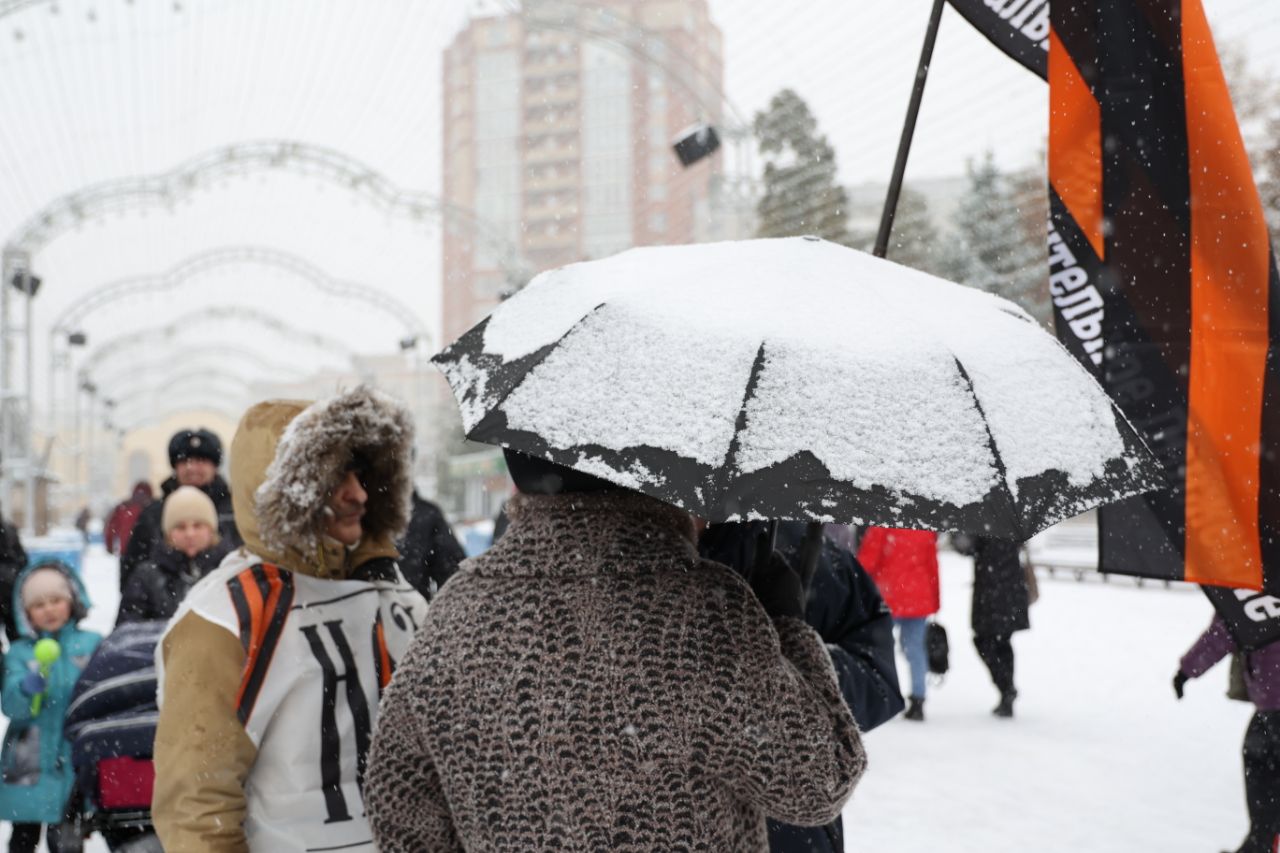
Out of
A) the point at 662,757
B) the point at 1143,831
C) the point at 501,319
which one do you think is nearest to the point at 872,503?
the point at 662,757

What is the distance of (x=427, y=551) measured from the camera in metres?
4.95

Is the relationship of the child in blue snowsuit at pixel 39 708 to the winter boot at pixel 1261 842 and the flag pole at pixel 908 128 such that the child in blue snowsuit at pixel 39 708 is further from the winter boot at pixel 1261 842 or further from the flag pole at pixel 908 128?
the winter boot at pixel 1261 842

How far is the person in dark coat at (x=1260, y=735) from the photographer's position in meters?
4.20

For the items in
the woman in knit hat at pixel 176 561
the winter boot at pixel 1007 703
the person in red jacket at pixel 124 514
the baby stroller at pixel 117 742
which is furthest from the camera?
the person in red jacket at pixel 124 514

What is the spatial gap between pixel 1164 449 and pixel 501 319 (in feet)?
4.32

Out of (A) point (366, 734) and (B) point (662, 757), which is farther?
(A) point (366, 734)

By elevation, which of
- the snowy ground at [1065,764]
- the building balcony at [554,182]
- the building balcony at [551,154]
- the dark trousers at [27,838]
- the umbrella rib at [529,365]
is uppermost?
the building balcony at [551,154]

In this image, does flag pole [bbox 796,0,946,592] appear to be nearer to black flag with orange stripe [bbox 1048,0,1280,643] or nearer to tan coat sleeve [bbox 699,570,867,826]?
black flag with orange stripe [bbox 1048,0,1280,643]

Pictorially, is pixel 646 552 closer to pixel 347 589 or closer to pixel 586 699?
pixel 586 699

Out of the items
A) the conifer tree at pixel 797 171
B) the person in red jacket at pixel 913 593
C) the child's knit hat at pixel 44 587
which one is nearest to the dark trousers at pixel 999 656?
the person in red jacket at pixel 913 593

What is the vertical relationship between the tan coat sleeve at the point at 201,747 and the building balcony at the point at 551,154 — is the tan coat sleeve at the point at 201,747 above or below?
below

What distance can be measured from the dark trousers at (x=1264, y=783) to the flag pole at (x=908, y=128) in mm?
3237

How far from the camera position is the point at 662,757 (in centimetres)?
148

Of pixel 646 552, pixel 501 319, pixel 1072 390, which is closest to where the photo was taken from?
pixel 646 552
